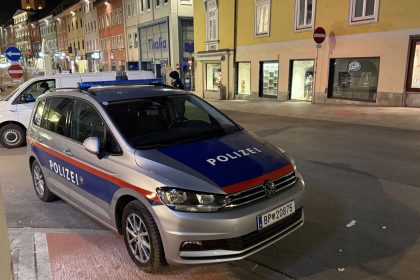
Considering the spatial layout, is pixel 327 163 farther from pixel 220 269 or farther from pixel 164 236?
pixel 164 236

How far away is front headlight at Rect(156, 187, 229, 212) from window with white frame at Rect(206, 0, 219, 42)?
76.6 feet

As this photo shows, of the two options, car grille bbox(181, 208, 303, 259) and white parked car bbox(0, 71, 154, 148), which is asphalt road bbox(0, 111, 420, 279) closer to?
car grille bbox(181, 208, 303, 259)

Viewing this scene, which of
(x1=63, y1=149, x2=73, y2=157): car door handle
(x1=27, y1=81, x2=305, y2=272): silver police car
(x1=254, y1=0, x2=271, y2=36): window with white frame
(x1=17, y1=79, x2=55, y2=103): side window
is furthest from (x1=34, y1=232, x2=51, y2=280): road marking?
(x1=254, y1=0, x2=271, y2=36): window with white frame

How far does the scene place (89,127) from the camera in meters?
4.26

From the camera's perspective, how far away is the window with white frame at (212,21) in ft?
82.0

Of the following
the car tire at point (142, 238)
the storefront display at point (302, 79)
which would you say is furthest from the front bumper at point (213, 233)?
the storefront display at point (302, 79)

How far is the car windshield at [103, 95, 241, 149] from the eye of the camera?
389 centimetres

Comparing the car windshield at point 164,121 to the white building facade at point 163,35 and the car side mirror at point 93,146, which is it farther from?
the white building facade at point 163,35

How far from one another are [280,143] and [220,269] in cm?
598

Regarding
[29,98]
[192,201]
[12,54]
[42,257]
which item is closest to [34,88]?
[29,98]

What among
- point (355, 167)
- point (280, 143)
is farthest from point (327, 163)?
point (280, 143)

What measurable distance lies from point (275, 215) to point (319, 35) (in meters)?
14.9

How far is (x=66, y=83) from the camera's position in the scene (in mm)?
10086

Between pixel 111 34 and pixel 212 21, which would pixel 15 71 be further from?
pixel 111 34
